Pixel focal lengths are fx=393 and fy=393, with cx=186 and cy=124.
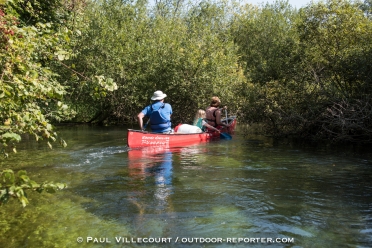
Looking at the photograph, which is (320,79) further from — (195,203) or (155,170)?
(195,203)

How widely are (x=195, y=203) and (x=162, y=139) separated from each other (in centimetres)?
650

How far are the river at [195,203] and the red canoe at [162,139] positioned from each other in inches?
50.7

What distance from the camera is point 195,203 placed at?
6.25 meters

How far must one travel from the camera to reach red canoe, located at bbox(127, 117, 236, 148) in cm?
1207

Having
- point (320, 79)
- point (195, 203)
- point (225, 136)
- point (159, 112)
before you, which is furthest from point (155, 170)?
point (320, 79)

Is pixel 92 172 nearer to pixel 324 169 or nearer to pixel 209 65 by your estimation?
pixel 324 169

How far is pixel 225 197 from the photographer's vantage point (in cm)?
664

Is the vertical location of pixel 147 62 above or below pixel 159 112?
above

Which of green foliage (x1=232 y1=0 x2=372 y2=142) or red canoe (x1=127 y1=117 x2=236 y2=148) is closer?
red canoe (x1=127 y1=117 x2=236 y2=148)

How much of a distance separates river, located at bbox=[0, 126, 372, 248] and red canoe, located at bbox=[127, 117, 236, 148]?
129 cm

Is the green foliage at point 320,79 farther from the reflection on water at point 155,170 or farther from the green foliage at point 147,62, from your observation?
the green foliage at point 147,62

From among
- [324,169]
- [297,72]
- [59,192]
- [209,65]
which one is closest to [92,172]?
[59,192]

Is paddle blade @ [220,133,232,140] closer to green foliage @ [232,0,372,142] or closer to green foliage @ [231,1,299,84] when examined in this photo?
green foliage @ [232,0,372,142]

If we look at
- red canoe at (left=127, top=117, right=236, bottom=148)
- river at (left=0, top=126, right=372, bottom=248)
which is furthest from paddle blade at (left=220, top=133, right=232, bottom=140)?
river at (left=0, top=126, right=372, bottom=248)
